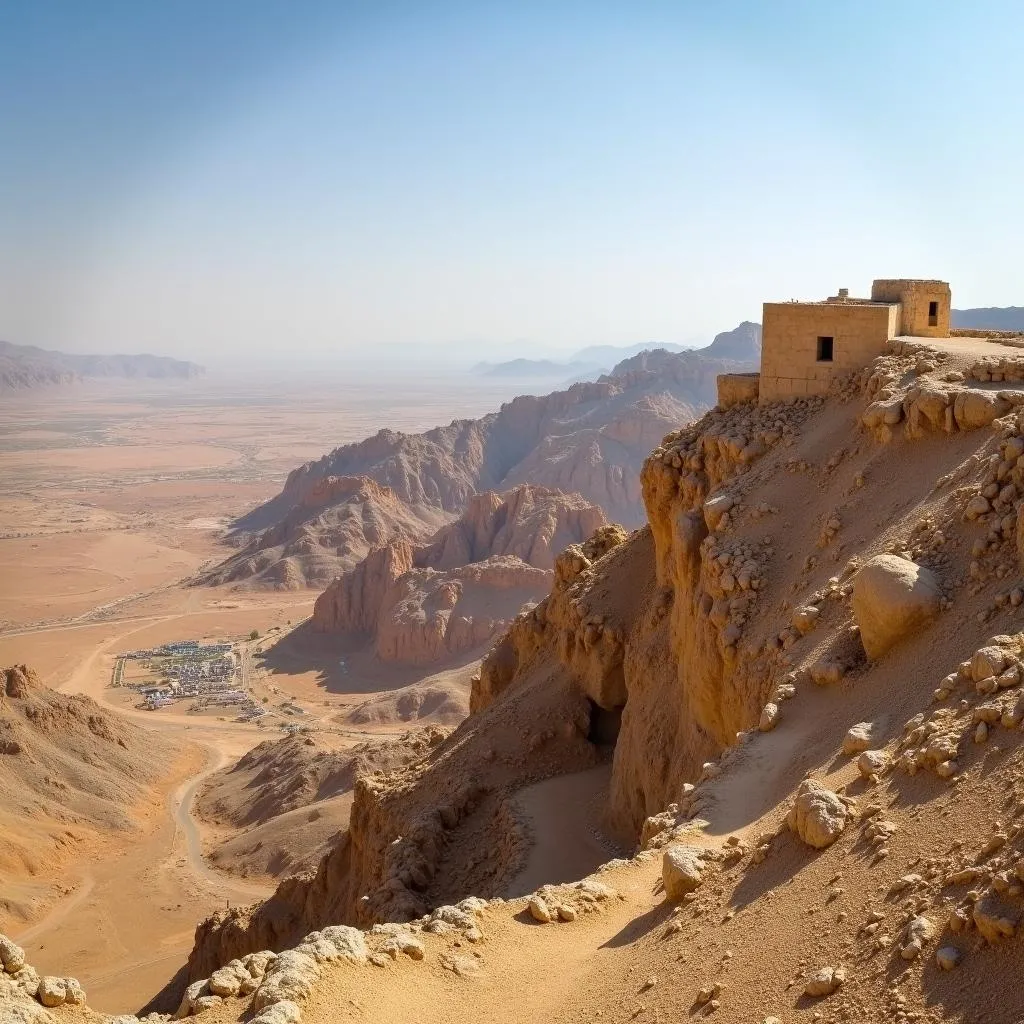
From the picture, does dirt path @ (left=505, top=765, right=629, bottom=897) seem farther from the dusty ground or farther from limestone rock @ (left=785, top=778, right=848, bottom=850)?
the dusty ground

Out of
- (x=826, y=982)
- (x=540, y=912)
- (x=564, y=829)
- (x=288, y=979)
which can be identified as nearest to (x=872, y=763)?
(x=826, y=982)

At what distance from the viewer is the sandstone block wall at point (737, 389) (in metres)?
17.2

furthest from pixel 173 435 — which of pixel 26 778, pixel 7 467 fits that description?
pixel 26 778

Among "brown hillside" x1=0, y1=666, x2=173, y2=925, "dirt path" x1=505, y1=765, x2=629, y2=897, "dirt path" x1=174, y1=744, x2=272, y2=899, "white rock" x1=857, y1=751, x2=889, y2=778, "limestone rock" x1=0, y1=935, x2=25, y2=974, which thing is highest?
"white rock" x1=857, y1=751, x2=889, y2=778

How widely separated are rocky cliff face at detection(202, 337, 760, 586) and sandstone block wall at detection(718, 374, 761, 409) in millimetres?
56772

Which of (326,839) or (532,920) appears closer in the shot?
(532,920)

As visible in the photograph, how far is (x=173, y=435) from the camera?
7392 inches

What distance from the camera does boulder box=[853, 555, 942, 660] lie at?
9.60m

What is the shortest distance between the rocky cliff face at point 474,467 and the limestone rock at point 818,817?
65.7 meters

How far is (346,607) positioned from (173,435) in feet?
462

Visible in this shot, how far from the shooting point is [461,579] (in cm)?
5509

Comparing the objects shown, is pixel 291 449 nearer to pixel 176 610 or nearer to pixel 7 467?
pixel 7 467

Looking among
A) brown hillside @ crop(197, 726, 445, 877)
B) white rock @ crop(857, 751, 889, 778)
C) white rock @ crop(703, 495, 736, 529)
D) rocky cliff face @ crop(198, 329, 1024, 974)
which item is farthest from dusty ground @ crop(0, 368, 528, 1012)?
white rock @ crop(857, 751, 889, 778)

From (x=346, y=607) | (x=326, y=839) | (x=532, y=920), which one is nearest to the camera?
(x=532, y=920)
